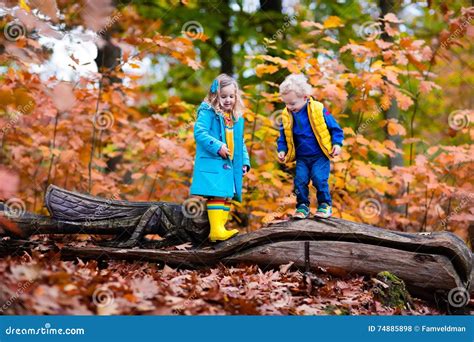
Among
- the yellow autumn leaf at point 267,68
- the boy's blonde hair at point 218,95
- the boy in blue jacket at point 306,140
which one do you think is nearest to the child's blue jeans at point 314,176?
the boy in blue jacket at point 306,140

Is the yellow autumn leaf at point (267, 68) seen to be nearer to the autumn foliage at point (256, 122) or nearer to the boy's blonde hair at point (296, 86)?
the autumn foliage at point (256, 122)

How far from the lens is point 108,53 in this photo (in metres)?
9.27

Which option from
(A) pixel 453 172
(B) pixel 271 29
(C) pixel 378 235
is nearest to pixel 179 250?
(C) pixel 378 235

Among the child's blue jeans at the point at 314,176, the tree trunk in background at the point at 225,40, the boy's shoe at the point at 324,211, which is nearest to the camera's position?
the boy's shoe at the point at 324,211

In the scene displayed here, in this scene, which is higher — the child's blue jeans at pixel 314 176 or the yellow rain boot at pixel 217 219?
the child's blue jeans at pixel 314 176

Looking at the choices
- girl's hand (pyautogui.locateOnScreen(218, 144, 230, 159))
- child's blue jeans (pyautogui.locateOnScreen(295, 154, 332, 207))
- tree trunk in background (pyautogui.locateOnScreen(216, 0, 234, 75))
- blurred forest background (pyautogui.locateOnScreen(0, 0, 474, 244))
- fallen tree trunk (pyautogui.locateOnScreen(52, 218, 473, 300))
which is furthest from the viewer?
tree trunk in background (pyautogui.locateOnScreen(216, 0, 234, 75))

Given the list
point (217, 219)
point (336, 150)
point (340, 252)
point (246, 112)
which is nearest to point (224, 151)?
point (217, 219)

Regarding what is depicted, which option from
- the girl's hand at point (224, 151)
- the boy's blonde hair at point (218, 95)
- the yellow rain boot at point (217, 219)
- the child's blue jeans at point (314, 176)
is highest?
the boy's blonde hair at point (218, 95)

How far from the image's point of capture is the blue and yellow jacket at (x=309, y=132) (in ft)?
16.2

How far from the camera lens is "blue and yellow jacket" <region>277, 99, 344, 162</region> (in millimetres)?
→ 4945

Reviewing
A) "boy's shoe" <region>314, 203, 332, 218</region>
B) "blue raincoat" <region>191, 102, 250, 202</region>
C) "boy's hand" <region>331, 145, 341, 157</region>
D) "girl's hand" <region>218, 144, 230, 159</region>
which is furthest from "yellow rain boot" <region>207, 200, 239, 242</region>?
"boy's hand" <region>331, 145, 341, 157</region>

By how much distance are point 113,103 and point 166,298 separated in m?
4.69

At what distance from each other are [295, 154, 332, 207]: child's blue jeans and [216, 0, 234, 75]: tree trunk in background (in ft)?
13.8

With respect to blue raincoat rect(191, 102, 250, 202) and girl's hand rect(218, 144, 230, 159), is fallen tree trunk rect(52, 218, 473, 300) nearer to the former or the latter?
blue raincoat rect(191, 102, 250, 202)
